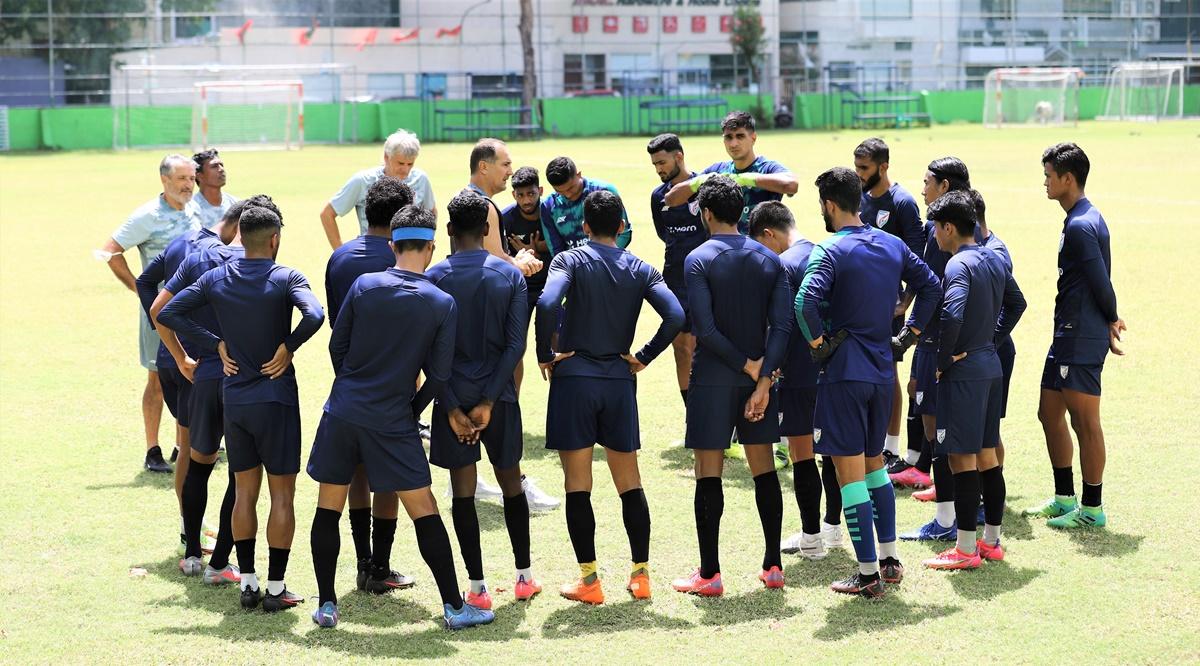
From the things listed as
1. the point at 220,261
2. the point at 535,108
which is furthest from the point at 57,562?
the point at 535,108

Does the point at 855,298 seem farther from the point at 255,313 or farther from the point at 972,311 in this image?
the point at 255,313

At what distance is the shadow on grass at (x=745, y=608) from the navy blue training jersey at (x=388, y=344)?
182 cm

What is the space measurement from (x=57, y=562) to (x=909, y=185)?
2337 cm

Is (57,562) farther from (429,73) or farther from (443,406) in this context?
(429,73)

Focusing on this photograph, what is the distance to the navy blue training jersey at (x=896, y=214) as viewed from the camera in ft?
29.5

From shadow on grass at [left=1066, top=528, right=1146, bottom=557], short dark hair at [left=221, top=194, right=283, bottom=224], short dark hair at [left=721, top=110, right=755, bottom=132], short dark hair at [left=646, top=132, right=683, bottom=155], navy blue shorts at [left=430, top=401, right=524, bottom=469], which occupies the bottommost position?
shadow on grass at [left=1066, top=528, right=1146, bottom=557]

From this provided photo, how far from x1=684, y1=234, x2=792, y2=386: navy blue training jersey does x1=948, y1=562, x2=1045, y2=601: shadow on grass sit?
156cm

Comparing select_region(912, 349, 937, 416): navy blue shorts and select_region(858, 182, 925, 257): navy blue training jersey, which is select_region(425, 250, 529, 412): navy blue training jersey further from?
select_region(858, 182, 925, 257): navy blue training jersey

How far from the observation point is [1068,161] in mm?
7785

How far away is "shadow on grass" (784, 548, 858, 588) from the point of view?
7125mm

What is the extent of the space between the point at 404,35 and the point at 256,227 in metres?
56.6

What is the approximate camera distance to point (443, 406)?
21.8 ft

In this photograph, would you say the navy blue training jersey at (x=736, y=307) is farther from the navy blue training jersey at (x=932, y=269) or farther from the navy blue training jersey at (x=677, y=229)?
the navy blue training jersey at (x=677, y=229)

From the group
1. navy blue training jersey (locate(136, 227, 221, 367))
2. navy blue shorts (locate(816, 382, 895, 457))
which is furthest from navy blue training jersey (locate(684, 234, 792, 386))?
navy blue training jersey (locate(136, 227, 221, 367))
